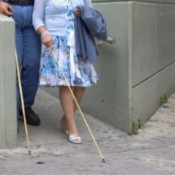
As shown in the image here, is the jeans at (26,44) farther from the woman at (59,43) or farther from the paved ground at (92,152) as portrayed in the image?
the paved ground at (92,152)

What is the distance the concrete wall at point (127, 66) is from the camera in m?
5.79

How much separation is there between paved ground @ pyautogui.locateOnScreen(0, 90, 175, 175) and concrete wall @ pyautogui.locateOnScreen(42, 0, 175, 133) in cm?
20

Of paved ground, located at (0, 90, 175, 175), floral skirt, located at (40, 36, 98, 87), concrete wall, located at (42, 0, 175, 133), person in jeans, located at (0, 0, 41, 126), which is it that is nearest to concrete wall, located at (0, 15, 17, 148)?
paved ground, located at (0, 90, 175, 175)

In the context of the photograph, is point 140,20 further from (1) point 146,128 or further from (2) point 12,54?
(2) point 12,54

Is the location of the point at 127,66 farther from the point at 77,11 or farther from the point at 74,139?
the point at 74,139

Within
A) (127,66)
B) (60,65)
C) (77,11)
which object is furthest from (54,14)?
(127,66)

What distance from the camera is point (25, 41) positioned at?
556 centimetres

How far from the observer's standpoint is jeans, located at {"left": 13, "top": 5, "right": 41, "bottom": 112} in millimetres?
5457

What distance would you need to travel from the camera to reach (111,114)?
612 centimetres

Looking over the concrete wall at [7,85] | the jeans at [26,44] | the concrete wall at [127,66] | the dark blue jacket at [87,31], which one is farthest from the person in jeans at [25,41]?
the concrete wall at [127,66]

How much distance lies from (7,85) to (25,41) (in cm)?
67

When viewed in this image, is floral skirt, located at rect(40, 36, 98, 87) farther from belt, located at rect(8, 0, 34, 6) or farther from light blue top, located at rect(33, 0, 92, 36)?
belt, located at rect(8, 0, 34, 6)

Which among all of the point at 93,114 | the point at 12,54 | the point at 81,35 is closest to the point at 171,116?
the point at 93,114

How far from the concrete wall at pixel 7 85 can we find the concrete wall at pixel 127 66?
1317 mm
